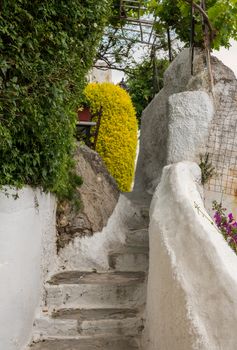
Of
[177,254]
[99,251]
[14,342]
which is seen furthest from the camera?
[99,251]

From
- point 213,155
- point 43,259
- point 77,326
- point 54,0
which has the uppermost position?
point 54,0

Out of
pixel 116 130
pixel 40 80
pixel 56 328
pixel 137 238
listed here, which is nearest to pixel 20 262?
pixel 56 328

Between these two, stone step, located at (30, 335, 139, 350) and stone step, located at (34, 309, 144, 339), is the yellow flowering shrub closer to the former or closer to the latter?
stone step, located at (34, 309, 144, 339)

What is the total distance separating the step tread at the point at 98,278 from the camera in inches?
189

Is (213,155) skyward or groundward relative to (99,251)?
skyward

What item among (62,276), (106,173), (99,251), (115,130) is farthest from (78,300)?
(115,130)

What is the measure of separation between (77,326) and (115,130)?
4.97 m

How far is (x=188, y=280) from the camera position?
9.86 feet

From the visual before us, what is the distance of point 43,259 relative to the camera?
461 cm

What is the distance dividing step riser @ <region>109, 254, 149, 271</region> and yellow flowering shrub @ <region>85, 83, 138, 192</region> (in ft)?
10.9

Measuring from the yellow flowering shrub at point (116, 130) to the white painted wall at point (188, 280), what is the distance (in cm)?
438

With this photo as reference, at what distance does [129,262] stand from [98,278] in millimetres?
575

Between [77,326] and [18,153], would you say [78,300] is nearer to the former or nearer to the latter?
[77,326]

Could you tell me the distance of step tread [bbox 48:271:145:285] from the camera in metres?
4.79
